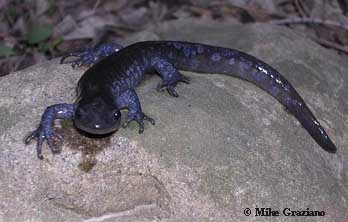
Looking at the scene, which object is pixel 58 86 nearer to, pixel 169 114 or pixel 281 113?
pixel 169 114

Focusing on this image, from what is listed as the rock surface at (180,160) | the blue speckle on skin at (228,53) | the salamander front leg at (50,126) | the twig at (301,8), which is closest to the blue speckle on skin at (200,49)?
the blue speckle on skin at (228,53)

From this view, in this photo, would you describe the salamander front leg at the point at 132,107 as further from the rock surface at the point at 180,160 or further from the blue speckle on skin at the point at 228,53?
the blue speckle on skin at the point at 228,53

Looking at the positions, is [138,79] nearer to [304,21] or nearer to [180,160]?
[180,160]

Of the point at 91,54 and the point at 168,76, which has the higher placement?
the point at 168,76

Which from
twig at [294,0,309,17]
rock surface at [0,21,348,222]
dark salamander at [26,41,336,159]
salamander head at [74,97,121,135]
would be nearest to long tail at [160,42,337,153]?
dark salamander at [26,41,336,159]

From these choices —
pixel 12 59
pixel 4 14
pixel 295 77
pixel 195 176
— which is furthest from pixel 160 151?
pixel 4 14

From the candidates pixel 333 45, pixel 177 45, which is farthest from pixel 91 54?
pixel 333 45

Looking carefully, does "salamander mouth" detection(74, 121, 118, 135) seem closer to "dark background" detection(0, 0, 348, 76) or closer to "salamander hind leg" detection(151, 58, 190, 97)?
"salamander hind leg" detection(151, 58, 190, 97)
